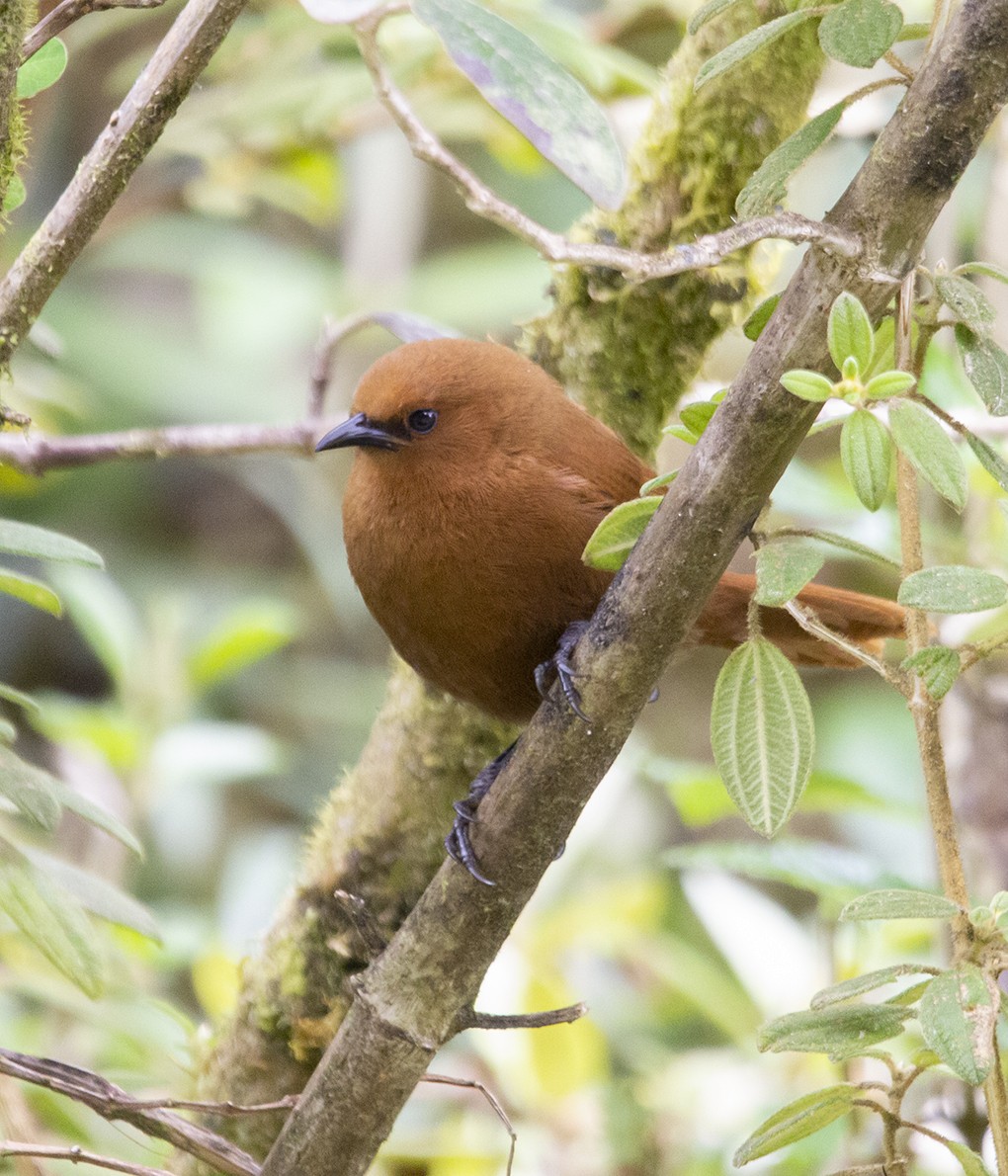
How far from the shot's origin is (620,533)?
140 centimetres

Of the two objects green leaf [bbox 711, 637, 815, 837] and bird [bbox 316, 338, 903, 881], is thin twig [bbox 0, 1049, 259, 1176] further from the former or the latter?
green leaf [bbox 711, 637, 815, 837]

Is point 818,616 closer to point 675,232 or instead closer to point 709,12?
point 675,232

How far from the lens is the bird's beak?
2086 millimetres

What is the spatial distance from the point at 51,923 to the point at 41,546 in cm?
38

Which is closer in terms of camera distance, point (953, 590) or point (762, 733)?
point (953, 590)

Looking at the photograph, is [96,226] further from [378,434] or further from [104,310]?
[104,310]

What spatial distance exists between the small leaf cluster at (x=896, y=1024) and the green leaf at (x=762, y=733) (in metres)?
0.13

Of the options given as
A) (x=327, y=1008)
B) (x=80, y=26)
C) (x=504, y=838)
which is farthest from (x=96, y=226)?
(x=80, y=26)

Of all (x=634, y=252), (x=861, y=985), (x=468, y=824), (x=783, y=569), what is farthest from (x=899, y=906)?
(x=634, y=252)

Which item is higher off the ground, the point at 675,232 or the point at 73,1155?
the point at 675,232

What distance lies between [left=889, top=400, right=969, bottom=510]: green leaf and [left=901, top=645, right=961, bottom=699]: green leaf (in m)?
0.14

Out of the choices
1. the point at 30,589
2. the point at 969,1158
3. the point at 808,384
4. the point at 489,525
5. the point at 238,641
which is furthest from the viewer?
the point at 238,641

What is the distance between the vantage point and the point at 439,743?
84.6 inches

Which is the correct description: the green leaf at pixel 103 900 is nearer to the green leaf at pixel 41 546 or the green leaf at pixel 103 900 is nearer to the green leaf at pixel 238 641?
the green leaf at pixel 41 546
